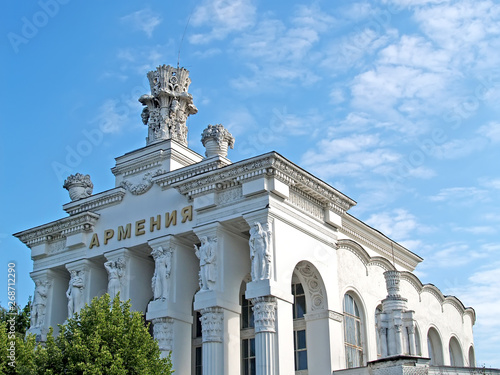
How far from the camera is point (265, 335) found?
893 inches

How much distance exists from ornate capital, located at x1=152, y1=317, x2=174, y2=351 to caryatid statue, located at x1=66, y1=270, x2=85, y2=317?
4137 millimetres

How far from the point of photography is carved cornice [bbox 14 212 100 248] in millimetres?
28922

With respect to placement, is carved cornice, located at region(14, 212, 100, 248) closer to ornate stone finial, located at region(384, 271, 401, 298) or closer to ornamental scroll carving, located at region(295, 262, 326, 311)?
ornamental scroll carving, located at region(295, 262, 326, 311)

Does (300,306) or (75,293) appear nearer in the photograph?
(300,306)

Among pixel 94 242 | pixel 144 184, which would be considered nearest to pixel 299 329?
pixel 144 184

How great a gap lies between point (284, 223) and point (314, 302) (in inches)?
133

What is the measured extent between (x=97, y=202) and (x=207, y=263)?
Answer: 6.89 metres

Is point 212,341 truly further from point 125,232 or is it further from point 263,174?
point 125,232

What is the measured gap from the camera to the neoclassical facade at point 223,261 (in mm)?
23531

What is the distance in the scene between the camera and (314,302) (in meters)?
25.9

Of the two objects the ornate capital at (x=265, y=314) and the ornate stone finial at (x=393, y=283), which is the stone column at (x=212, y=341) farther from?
the ornate stone finial at (x=393, y=283)

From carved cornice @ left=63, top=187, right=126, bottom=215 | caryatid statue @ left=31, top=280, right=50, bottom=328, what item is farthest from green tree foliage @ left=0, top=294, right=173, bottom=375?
caryatid statue @ left=31, top=280, right=50, bottom=328

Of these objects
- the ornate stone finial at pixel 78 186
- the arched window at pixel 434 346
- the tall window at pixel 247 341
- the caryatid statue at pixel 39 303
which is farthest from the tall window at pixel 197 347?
the arched window at pixel 434 346

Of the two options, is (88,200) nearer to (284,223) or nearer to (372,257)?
(284,223)
